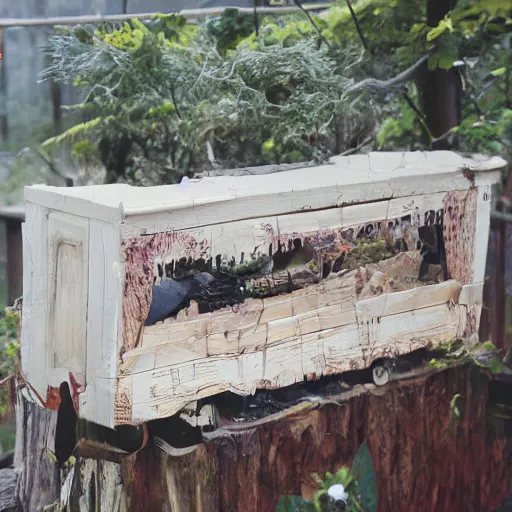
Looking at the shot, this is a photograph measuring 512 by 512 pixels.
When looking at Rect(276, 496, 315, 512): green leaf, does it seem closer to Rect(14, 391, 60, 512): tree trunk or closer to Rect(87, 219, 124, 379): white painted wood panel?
Rect(14, 391, 60, 512): tree trunk

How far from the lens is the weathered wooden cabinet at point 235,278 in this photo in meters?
3.33

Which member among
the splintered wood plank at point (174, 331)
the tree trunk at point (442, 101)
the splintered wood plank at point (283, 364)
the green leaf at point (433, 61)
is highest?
the green leaf at point (433, 61)

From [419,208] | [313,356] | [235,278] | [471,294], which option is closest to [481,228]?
[471,294]

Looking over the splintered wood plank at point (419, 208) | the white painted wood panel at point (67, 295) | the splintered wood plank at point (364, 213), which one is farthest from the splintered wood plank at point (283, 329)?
the white painted wood panel at point (67, 295)

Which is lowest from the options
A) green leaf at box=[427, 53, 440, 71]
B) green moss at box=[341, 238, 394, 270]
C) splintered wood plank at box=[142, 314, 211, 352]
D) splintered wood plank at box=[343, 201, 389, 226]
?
splintered wood plank at box=[142, 314, 211, 352]

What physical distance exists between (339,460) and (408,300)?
2.46ft

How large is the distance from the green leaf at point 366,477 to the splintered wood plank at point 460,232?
34.8 inches

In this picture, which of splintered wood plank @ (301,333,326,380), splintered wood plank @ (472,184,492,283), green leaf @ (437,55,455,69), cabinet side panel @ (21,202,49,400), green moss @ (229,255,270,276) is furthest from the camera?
green leaf @ (437,55,455,69)

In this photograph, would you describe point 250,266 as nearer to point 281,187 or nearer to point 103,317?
point 281,187

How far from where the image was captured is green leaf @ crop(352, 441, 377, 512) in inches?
164

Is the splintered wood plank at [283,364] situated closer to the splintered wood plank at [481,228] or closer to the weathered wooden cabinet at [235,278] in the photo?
the weathered wooden cabinet at [235,278]

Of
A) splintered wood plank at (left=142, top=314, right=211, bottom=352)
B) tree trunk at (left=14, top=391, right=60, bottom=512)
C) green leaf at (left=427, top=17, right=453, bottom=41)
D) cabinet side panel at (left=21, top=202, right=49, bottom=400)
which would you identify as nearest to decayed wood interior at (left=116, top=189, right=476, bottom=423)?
splintered wood plank at (left=142, top=314, right=211, bottom=352)

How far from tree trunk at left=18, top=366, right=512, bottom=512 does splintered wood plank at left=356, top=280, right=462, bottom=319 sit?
0.36 m

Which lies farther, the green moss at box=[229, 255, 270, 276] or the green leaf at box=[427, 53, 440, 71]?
the green leaf at box=[427, 53, 440, 71]
